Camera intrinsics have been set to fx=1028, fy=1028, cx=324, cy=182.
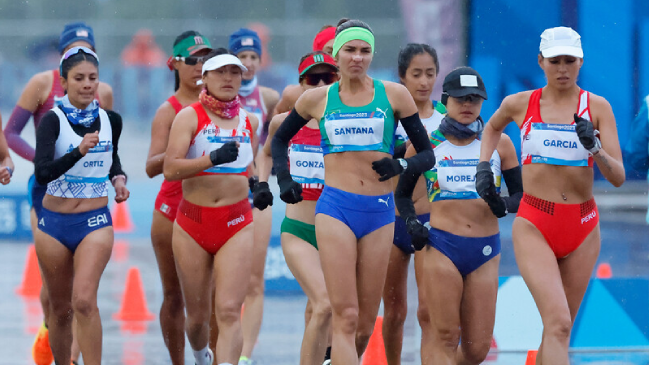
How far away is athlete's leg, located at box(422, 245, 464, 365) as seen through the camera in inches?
251

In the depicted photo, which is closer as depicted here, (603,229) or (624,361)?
(624,361)

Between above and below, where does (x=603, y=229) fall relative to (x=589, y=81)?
below

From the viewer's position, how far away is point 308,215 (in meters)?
7.09

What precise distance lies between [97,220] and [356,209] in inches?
73.9

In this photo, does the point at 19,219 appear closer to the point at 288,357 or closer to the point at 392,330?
the point at 288,357

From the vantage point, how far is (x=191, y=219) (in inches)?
269

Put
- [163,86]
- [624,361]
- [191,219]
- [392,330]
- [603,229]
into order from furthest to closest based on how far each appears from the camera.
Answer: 1. [163,86]
2. [603,229]
3. [624,361]
4. [392,330]
5. [191,219]

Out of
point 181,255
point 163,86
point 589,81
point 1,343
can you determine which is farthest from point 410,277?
point 163,86

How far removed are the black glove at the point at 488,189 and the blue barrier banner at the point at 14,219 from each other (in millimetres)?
11556

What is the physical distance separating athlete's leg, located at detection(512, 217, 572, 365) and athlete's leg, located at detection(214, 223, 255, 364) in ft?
5.77

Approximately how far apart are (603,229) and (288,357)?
11.5 m

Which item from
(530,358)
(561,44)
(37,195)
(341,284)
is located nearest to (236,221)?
(341,284)

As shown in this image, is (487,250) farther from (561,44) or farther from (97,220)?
(97,220)

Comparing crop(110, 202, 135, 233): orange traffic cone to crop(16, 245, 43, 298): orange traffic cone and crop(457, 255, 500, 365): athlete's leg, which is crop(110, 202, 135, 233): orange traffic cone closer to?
crop(16, 245, 43, 298): orange traffic cone
